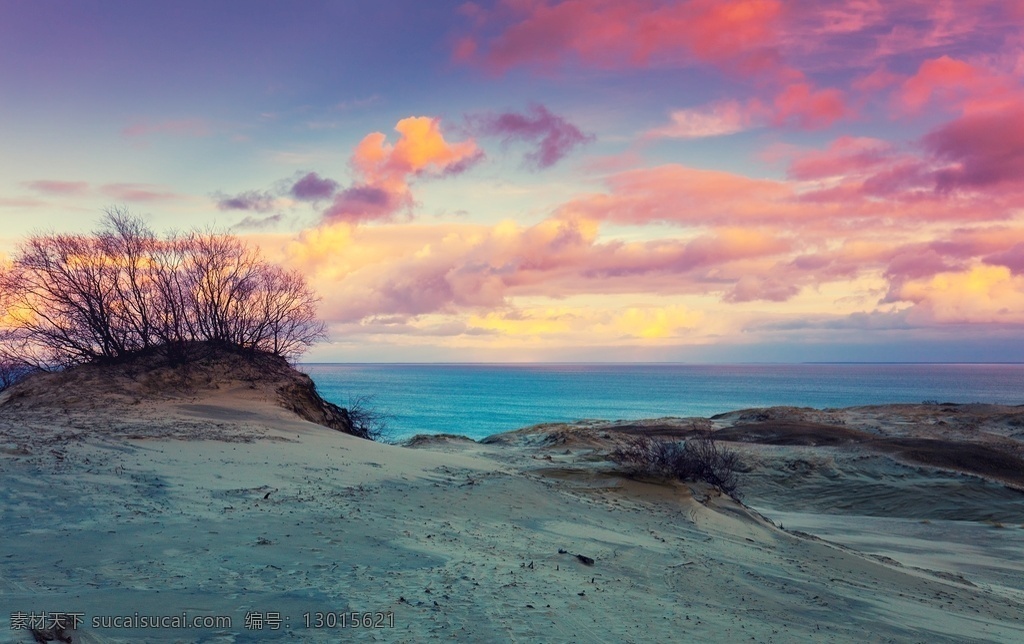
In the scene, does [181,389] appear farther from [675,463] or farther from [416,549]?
[416,549]

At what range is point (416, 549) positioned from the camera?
6.47 m

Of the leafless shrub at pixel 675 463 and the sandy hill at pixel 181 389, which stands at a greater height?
the sandy hill at pixel 181 389

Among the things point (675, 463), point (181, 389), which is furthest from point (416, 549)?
point (181, 389)

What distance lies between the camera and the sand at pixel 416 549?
15.7 feet

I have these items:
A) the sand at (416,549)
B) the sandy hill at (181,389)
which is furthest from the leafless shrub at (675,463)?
the sandy hill at (181,389)

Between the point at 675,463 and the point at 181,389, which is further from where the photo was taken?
the point at 181,389

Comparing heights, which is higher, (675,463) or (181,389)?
(181,389)

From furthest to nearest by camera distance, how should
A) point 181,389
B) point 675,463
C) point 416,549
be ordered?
point 181,389 < point 675,463 < point 416,549

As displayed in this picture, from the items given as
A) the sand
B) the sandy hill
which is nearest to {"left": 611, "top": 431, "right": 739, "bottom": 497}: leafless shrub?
the sand

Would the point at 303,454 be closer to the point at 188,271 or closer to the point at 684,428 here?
the point at 188,271

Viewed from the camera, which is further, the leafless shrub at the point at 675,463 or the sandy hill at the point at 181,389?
the sandy hill at the point at 181,389

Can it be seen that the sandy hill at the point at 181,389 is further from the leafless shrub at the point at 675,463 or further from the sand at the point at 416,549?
the leafless shrub at the point at 675,463

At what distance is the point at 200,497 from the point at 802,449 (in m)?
22.6

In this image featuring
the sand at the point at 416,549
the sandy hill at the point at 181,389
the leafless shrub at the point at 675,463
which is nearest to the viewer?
the sand at the point at 416,549
